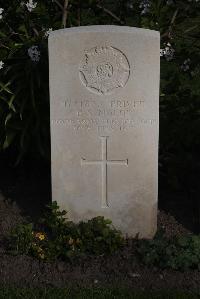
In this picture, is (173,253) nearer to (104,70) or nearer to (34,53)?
(104,70)

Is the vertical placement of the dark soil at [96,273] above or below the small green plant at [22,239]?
below

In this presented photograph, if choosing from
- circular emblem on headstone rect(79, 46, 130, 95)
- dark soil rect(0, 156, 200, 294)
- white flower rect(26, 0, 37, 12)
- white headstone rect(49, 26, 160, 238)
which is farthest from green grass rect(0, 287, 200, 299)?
white flower rect(26, 0, 37, 12)

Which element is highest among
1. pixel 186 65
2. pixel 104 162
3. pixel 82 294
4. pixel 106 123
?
pixel 186 65

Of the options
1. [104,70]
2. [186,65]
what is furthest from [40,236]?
[186,65]

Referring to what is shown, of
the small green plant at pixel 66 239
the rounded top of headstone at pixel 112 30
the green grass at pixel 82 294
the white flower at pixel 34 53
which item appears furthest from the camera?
the white flower at pixel 34 53

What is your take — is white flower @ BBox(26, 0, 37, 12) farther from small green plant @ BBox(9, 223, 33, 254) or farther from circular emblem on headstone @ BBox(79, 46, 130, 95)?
small green plant @ BBox(9, 223, 33, 254)

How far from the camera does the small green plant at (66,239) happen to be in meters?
4.52

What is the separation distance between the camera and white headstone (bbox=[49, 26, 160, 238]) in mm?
4398

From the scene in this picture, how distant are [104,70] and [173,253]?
4.74ft

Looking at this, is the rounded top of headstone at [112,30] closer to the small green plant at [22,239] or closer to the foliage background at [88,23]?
the foliage background at [88,23]

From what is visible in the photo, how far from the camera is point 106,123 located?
4555mm

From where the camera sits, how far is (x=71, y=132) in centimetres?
457

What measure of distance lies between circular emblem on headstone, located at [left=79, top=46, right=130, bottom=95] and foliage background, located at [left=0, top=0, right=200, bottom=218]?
91cm

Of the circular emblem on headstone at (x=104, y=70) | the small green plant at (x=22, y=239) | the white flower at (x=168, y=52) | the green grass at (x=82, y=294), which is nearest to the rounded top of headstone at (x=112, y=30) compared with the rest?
the circular emblem on headstone at (x=104, y=70)
